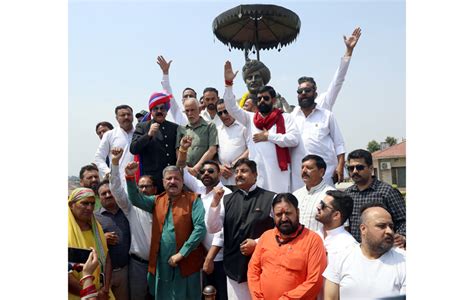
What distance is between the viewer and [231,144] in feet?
19.7

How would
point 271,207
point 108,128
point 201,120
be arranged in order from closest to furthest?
1. point 271,207
2. point 201,120
3. point 108,128

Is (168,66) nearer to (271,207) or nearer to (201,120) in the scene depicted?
(201,120)

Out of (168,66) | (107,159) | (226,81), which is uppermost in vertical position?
(168,66)

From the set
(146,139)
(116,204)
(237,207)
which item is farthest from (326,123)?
(116,204)

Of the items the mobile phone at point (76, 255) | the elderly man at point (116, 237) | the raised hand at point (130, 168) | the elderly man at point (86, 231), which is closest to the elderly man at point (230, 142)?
the raised hand at point (130, 168)

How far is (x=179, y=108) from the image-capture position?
685 cm

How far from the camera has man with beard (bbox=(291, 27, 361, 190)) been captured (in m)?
5.52

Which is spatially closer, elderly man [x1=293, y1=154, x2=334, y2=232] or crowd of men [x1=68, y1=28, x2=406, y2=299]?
crowd of men [x1=68, y1=28, x2=406, y2=299]

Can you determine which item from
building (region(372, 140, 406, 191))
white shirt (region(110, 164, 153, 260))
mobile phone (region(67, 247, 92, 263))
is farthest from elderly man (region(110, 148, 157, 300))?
building (region(372, 140, 406, 191))

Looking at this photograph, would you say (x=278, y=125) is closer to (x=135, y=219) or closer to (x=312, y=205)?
(x=312, y=205)

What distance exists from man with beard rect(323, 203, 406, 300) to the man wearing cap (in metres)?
2.60

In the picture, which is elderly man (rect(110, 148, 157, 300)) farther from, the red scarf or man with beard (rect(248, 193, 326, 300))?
the red scarf

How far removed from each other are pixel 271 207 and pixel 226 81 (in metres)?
1.87

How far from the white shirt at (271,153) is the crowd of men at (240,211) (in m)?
0.01
